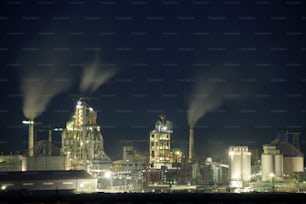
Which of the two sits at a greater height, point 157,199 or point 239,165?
point 239,165

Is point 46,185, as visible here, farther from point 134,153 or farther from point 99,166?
point 134,153

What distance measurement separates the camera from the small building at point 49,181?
970 cm

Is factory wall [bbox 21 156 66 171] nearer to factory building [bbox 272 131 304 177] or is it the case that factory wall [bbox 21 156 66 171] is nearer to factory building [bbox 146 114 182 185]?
factory building [bbox 146 114 182 185]

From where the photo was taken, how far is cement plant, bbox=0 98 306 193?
13094 mm

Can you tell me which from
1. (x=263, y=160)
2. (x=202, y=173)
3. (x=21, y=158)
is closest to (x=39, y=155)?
(x=21, y=158)

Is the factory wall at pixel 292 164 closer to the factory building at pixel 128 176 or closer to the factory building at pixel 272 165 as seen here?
the factory building at pixel 272 165

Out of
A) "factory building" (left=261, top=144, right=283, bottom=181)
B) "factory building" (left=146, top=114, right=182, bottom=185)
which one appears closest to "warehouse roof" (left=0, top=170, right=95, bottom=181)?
"factory building" (left=146, top=114, right=182, bottom=185)

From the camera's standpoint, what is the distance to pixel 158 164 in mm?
15016

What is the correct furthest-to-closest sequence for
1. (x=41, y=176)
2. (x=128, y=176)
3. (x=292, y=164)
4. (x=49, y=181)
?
(x=292, y=164)
(x=128, y=176)
(x=41, y=176)
(x=49, y=181)

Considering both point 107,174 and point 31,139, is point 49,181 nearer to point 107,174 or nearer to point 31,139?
point 107,174

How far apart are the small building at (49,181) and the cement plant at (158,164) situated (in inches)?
73.0

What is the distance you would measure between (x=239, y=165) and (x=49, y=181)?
558 centimetres

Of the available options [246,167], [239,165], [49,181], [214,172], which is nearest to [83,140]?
[214,172]

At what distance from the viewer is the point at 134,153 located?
1667cm
